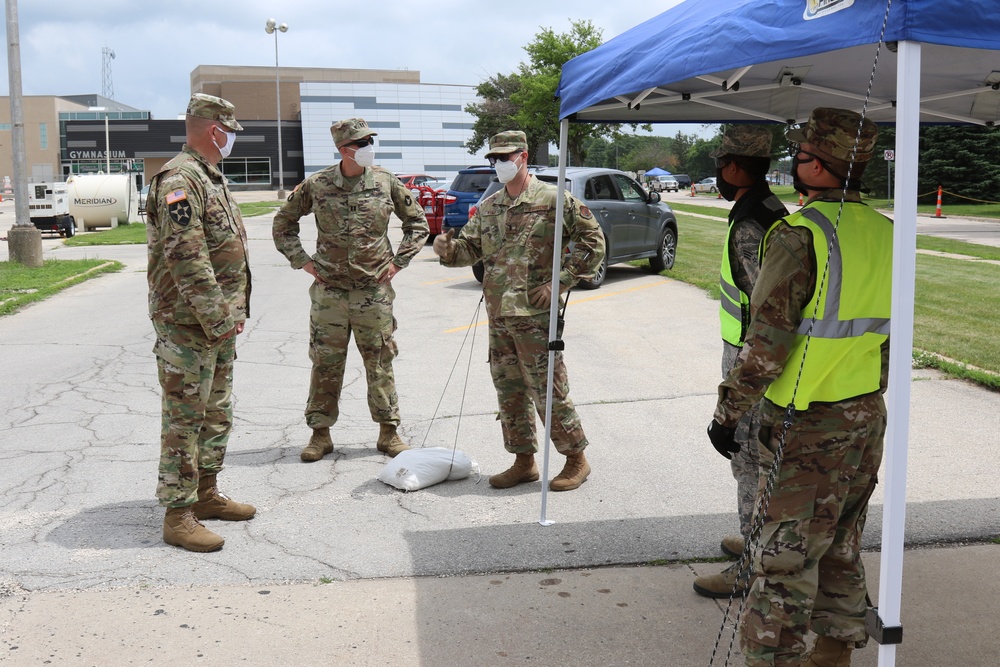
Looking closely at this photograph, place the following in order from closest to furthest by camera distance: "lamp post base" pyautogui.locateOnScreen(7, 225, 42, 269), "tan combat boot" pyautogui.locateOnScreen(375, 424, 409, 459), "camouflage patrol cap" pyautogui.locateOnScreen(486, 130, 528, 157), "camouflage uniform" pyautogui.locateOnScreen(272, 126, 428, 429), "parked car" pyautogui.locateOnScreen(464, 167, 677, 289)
Result: "camouflage patrol cap" pyautogui.locateOnScreen(486, 130, 528, 157) → "camouflage uniform" pyautogui.locateOnScreen(272, 126, 428, 429) → "tan combat boot" pyautogui.locateOnScreen(375, 424, 409, 459) → "parked car" pyautogui.locateOnScreen(464, 167, 677, 289) → "lamp post base" pyautogui.locateOnScreen(7, 225, 42, 269)

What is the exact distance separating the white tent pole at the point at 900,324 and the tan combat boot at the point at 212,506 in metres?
3.50

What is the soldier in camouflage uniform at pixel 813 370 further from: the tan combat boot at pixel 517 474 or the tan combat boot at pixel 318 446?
the tan combat boot at pixel 318 446

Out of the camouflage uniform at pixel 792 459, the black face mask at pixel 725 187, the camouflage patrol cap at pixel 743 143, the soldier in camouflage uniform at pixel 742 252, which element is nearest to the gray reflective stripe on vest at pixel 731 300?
the soldier in camouflage uniform at pixel 742 252

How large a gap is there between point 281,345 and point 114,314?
142 inches

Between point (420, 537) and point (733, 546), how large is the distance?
1.61 m

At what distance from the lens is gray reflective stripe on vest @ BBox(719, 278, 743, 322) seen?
156 inches

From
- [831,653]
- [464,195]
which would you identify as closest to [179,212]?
[831,653]

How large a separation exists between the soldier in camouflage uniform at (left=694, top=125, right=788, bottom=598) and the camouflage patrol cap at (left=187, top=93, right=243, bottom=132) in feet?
8.24

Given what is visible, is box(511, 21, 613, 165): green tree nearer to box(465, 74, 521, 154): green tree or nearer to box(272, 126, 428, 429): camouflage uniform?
box(465, 74, 521, 154): green tree

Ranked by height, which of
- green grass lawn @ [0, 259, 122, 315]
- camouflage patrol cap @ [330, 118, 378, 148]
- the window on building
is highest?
the window on building

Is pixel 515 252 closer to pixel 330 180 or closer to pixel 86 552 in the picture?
pixel 330 180

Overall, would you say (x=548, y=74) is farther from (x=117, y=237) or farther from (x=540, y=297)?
(x=540, y=297)

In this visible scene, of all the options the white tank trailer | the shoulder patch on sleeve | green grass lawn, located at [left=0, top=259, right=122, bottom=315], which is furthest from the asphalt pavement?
the white tank trailer

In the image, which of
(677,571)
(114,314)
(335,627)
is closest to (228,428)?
(335,627)
